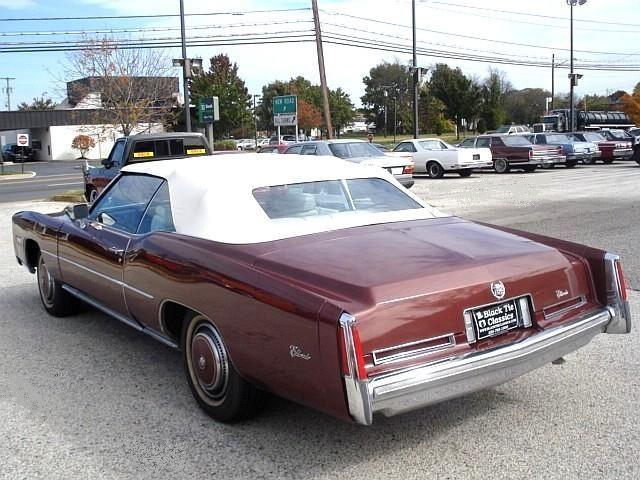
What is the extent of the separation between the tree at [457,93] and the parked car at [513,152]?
42219mm

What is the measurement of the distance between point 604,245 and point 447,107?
2473 inches

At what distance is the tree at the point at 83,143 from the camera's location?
5870 cm

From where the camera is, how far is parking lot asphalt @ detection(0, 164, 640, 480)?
10.9 feet

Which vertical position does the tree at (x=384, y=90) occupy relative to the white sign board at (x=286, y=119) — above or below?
above

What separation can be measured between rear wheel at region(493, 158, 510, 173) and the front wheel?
79.0ft

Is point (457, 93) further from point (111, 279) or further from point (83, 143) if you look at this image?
point (111, 279)

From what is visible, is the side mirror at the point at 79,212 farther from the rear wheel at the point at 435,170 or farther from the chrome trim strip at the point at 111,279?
the rear wheel at the point at 435,170

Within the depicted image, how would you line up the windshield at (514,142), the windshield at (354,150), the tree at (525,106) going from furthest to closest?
the tree at (525,106) < the windshield at (514,142) < the windshield at (354,150)

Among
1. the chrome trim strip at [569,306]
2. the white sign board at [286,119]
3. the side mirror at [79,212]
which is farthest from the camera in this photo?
the white sign board at [286,119]

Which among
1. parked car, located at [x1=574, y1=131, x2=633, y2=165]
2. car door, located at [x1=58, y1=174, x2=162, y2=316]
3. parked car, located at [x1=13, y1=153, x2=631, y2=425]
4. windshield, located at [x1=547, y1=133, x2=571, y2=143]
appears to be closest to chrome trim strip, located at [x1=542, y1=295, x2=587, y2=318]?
parked car, located at [x1=13, y1=153, x2=631, y2=425]

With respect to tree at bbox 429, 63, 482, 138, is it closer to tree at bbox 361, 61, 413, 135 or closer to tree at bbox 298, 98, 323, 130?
tree at bbox 298, 98, 323, 130

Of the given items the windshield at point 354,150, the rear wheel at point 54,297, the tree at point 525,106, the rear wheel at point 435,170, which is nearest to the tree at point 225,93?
the tree at point 525,106

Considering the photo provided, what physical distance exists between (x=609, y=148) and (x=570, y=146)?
10.4ft

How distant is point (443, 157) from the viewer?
24344 mm
